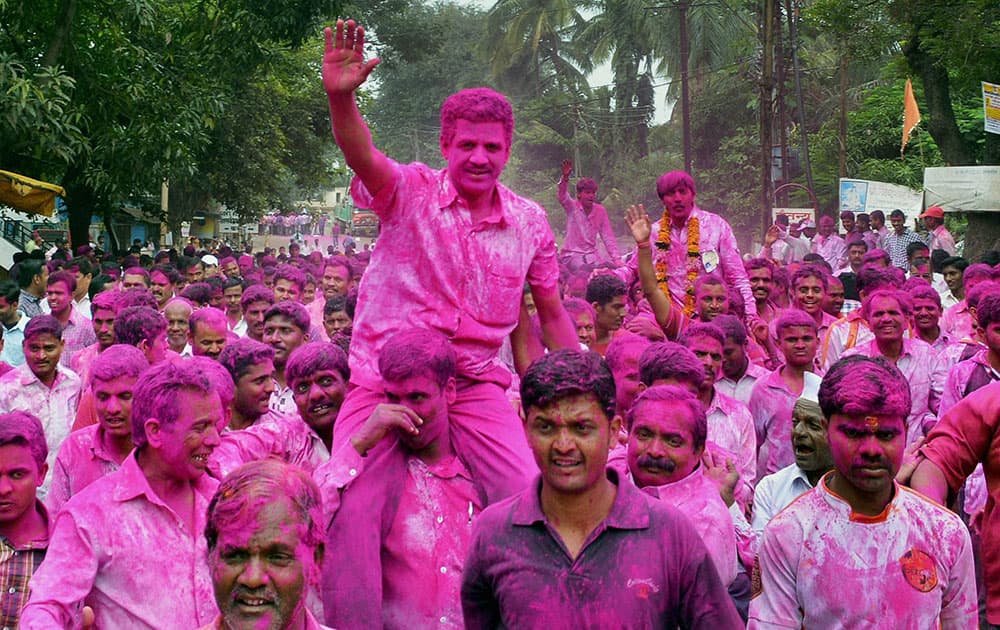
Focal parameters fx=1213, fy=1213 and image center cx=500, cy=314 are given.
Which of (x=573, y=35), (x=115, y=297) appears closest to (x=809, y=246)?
(x=115, y=297)

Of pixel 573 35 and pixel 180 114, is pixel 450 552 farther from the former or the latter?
pixel 573 35

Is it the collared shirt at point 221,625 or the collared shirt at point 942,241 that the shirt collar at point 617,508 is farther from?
the collared shirt at point 942,241

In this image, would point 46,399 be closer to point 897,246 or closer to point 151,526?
point 151,526

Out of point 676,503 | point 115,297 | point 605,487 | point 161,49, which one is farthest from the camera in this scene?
point 161,49

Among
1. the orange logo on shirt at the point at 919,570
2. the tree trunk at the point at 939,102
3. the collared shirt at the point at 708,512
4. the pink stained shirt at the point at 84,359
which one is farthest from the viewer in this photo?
the tree trunk at the point at 939,102

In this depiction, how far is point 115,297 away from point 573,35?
147 ft

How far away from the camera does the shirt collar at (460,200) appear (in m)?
4.23

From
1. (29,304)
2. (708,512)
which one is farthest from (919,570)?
(29,304)

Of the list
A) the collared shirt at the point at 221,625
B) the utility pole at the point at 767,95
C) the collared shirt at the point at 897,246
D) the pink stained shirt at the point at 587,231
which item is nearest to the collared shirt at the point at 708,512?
the collared shirt at the point at 221,625

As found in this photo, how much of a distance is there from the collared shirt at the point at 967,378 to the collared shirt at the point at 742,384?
146cm

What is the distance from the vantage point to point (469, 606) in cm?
318

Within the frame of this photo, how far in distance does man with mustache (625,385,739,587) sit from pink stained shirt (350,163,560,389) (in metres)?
0.61

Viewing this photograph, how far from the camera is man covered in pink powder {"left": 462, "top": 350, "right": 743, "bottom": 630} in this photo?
9.88 ft

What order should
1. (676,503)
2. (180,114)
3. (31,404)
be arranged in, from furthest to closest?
(180,114), (31,404), (676,503)
